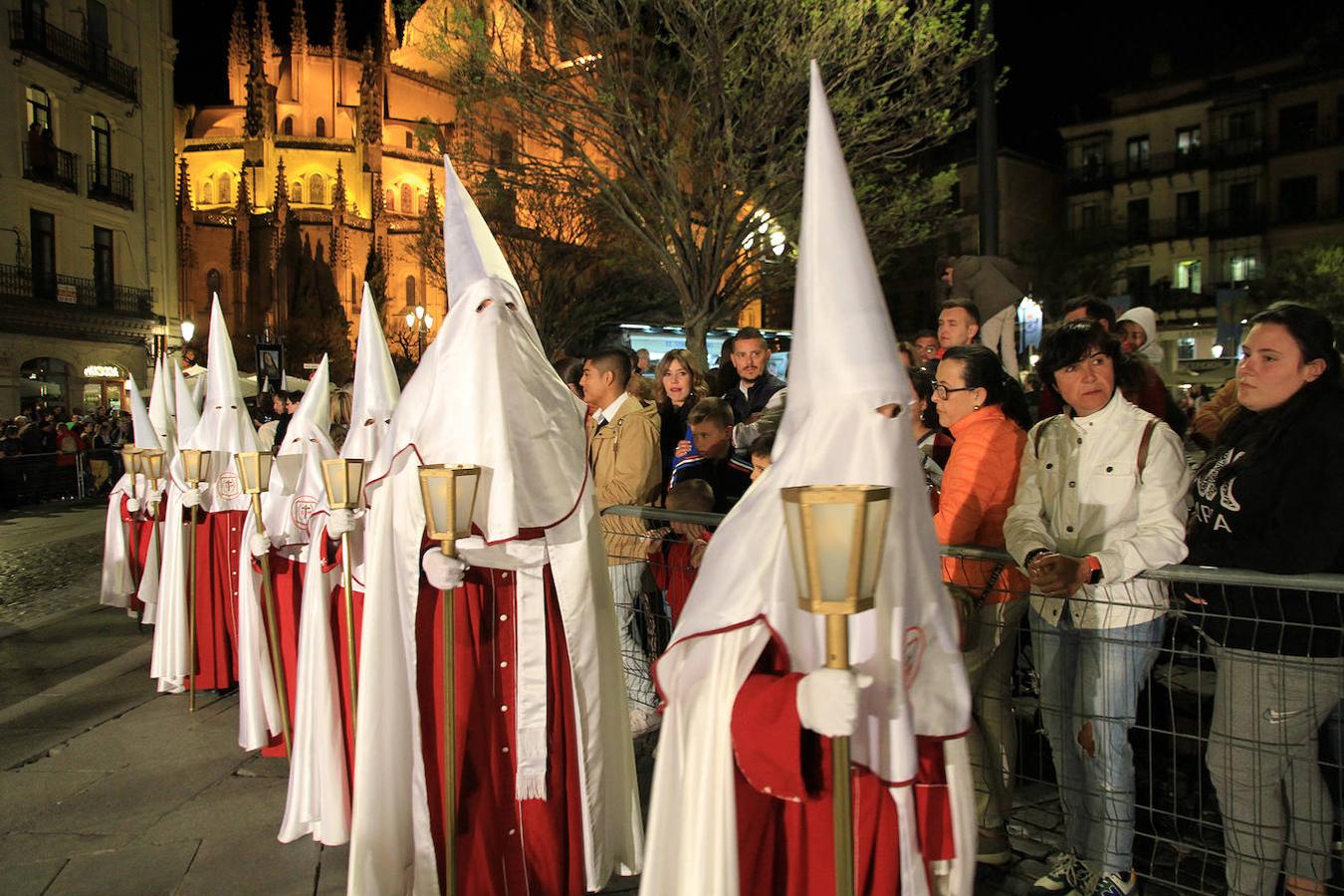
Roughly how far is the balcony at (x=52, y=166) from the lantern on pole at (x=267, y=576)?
101 ft

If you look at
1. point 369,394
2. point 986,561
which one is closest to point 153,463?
point 369,394

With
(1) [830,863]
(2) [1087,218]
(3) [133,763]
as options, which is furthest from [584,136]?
(2) [1087,218]

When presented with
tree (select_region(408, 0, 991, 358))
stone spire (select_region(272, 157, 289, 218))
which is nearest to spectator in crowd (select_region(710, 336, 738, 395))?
tree (select_region(408, 0, 991, 358))

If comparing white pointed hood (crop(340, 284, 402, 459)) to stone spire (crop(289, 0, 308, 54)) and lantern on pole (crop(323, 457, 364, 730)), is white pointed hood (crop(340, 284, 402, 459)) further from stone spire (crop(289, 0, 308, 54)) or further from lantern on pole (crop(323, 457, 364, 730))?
stone spire (crop(289, 0, 308, 54))

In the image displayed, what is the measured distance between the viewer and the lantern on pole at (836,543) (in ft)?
5.80

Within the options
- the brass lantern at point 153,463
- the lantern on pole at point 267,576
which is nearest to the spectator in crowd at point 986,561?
the lantern on pole at point 267,576

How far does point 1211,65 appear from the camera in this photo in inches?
1614

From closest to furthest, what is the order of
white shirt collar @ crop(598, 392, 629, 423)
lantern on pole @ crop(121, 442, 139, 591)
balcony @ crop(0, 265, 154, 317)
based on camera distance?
white shirt collar @ crop(598, 392, 629, 423)
lantern on pole @ crop(121, 442, 139, 591)
balcony @ crop(0, 265, 154, 317)

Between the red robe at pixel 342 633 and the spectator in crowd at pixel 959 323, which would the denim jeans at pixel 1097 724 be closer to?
the spectator in crowd at pixel 959 323

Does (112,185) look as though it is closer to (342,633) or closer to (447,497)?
(342,633)

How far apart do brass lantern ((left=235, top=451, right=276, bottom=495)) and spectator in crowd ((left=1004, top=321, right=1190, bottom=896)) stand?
3.76 metres

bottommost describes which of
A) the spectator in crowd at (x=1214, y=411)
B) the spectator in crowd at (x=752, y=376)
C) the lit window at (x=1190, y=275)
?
the spectator in crowd at (x=1214, y=411)

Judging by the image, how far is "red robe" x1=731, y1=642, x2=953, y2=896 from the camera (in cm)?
210

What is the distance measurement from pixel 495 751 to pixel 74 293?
33.7 m
